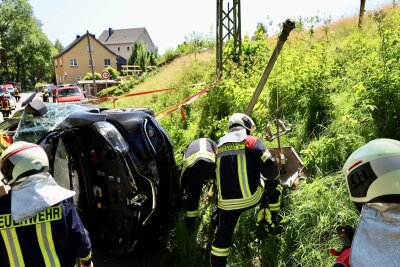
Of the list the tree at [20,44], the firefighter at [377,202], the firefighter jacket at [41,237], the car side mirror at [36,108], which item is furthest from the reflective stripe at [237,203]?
the tree at [20,44]

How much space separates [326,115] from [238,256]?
242cm

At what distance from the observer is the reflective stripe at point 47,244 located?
7.92 ft

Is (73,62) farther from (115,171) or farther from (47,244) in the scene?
(47,244)

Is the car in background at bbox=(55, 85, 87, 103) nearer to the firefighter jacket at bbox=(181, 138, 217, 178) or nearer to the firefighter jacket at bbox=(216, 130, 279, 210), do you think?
the firefighter jacket at bbox=(181, 138, 217, 178)

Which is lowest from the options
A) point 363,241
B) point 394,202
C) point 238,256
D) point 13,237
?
point 238,256

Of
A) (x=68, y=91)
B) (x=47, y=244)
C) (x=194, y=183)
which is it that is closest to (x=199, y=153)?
(x=194, y=183)

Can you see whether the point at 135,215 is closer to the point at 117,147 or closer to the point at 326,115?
Result: the point at 117,147

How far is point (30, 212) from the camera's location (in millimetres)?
2266

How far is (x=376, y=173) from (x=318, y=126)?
348 cm

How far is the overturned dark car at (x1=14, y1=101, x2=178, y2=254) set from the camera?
3.79 meters

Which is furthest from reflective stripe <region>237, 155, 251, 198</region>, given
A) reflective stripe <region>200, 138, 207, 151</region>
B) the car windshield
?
the car windshield

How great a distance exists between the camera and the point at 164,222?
14.4 feet

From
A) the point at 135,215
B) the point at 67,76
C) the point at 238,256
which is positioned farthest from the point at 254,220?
the point at 67,76

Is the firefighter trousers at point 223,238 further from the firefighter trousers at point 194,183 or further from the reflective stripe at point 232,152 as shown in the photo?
the firefighter trousers at point 194,183
